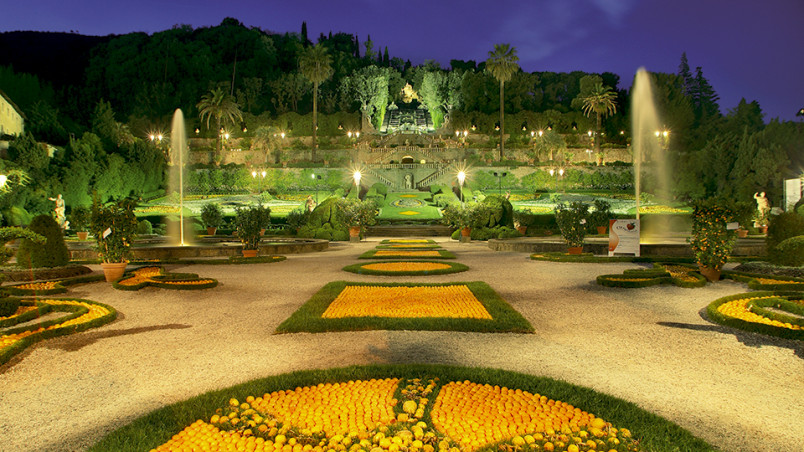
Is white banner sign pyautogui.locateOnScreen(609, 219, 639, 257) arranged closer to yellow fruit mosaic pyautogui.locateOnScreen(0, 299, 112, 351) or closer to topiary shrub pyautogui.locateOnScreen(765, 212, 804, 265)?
topiary shrub pyautogui.locateOnScreen(765, 212, 804, 265)

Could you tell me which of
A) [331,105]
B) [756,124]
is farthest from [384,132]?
[756,124]

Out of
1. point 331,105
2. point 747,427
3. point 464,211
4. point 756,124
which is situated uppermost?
point 331,105

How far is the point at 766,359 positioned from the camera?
6.30 m

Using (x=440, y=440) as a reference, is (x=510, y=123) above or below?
above

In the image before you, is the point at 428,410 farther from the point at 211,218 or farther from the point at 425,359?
the point at 211,218

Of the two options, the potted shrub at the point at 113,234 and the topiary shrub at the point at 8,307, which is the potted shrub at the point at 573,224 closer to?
the potted shrub at the point at 113,234

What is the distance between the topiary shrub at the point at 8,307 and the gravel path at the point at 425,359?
5.04 feet

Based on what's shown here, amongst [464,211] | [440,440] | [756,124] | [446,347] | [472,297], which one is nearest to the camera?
[440,440]

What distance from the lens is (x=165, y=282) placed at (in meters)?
11.8

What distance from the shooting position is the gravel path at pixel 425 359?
4.55 metres

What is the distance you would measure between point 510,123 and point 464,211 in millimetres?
57345

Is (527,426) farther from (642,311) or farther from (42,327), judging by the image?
(42,327)

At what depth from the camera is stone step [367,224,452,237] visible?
34.1 m

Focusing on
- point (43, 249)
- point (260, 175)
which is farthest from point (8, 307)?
point (260, 175)
